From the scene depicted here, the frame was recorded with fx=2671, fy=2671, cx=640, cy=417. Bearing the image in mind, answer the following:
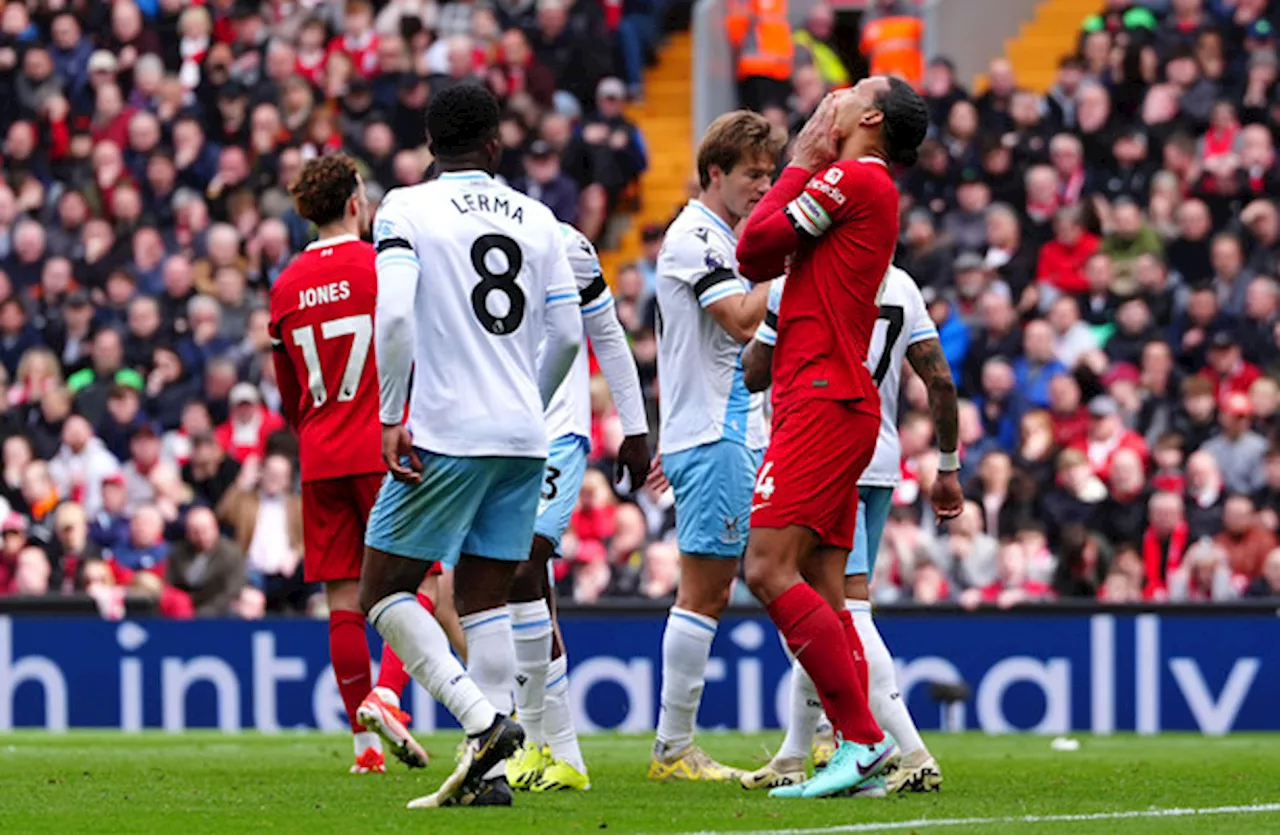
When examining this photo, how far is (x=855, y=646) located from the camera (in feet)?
29.4

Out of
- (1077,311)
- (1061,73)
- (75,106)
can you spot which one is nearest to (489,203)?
(1077,311)

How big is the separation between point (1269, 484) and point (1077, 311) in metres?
2.40

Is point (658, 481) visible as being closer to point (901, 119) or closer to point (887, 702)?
point (887, 702)

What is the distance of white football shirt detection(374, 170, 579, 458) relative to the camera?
8.40 meters

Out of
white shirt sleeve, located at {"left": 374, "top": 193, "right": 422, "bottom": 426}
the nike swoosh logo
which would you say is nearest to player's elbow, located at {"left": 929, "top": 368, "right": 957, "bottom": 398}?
the nike swoosh logo

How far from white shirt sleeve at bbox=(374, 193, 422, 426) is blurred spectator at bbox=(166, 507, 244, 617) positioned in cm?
882

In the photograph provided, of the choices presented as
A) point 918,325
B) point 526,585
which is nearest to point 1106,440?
point 918,325

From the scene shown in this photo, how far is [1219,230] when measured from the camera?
1881 cm

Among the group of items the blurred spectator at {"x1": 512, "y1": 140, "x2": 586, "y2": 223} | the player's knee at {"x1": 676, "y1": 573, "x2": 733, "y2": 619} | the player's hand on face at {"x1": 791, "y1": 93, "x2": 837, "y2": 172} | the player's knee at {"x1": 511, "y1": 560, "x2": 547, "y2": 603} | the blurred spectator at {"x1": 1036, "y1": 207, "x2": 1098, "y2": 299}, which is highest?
the blurred spectator at {"x1": 512, "y1": 140, "x2": 586, "y2": 223}

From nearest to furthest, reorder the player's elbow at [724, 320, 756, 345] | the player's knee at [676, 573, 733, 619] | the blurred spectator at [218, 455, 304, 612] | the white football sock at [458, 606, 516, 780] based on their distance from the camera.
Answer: the white football sock at [458, 606, 516, 780] < the player's elbow at [724, 320, 756, 345] < the player's knee at [676, 573, 733, 619] < the blurred spectator at [218, 455, 304, 612]

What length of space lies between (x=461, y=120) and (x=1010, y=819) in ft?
9.21

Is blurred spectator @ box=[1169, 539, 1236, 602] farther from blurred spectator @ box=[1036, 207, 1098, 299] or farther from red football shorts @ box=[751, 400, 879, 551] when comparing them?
red football shorts @ box=[751, 400, 879, 551]

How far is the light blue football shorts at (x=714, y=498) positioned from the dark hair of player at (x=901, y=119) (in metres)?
1.48

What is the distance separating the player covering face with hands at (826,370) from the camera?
8547 millimetres
